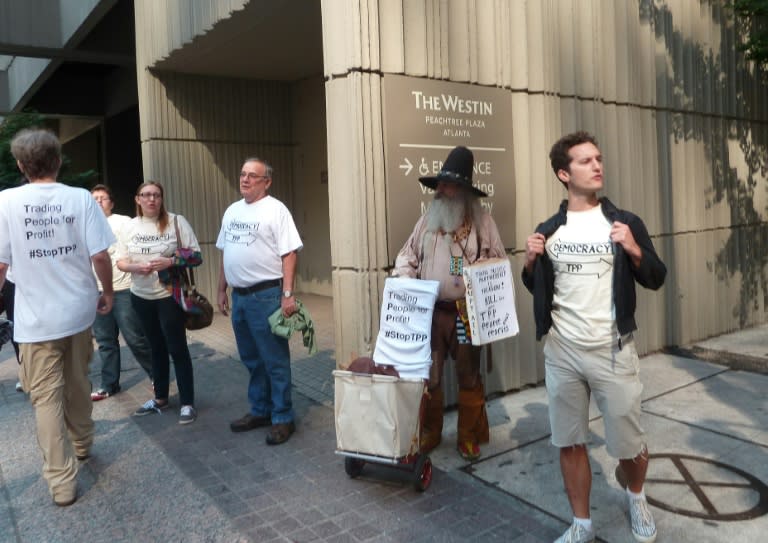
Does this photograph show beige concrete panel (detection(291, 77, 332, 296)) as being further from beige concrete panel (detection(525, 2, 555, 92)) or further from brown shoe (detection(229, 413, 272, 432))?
brown shoe (detection(229, 413, 272, 432))

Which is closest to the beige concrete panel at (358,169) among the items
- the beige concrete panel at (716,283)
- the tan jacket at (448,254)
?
the tan jacket at (448,254)

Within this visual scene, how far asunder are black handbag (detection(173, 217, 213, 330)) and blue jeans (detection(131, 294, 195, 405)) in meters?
0.08

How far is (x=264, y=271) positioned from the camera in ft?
15.2

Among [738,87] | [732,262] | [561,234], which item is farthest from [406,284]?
[738,87]

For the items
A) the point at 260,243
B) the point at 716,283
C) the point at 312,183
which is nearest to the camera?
the point at 260,243

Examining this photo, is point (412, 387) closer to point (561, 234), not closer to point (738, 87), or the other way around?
point (561, 234)

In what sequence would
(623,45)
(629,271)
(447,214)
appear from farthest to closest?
(623,45) → (447,214) → (629,271)

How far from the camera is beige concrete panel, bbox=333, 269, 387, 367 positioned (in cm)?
473

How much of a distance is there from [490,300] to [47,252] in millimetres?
2573

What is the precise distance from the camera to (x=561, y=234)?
10.1 ft

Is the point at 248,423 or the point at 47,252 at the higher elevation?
the point at 47,252

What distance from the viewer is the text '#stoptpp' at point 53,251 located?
12.4 feet

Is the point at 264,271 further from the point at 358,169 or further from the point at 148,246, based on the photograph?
the point at 148,246

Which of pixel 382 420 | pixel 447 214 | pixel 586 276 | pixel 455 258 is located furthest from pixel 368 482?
pixel 586 276
